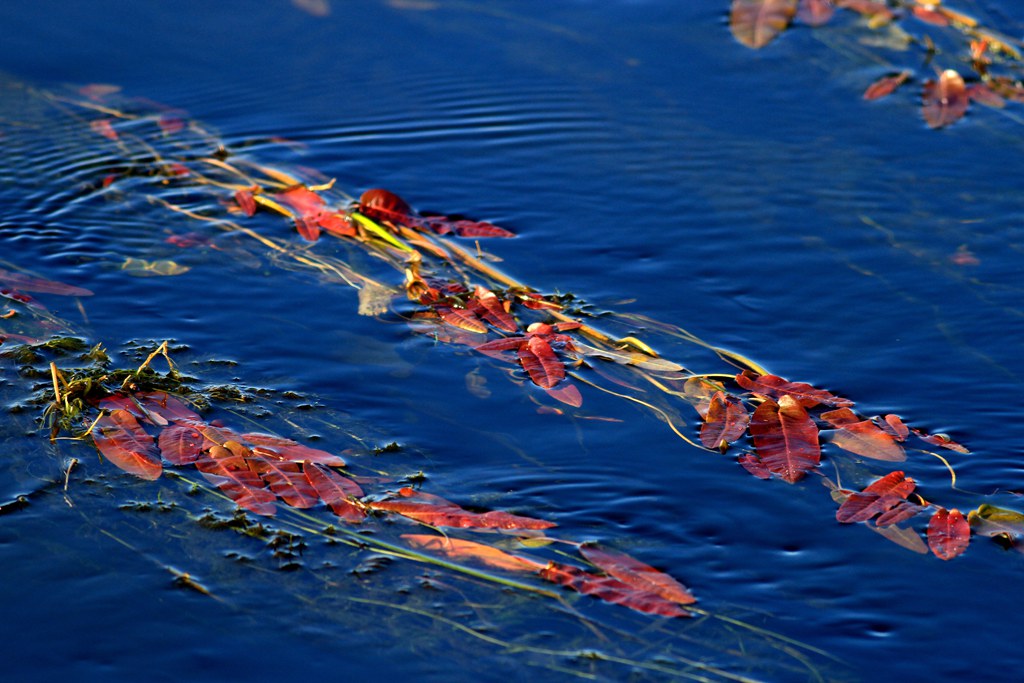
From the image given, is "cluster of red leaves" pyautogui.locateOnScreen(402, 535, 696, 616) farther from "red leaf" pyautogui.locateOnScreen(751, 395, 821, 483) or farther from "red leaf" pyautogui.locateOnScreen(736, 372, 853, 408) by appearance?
"red leaf" pyautogui.locateOnScreen(736, 372, 853, 408)

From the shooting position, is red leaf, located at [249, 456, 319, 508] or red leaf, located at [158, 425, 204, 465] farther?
red leaf, located at [158, 425, 204, 465]

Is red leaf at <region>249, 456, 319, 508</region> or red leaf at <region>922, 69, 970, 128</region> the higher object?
red leaf at <region>922, 69, 970, 128</region>

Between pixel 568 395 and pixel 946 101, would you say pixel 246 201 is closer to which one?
pixel 568 395

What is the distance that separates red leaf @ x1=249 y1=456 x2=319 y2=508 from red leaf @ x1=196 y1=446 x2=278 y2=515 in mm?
17

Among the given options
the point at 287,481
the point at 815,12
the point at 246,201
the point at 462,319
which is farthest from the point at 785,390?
the point at 815,12

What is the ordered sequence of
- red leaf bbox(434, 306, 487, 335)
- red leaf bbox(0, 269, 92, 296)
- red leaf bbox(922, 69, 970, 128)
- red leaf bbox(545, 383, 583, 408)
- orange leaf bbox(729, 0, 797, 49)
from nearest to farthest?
red leaf bbox(545, 383, 583, 408)
red leaf bbox(434, 306, 487, 335)
red leaf bbox(0, 269, 92, 296)
red leaf bbox(922, 69, 970, 128)
orange leaf bbox(729, 0, 797, 49)

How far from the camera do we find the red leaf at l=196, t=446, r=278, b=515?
7.87 feet

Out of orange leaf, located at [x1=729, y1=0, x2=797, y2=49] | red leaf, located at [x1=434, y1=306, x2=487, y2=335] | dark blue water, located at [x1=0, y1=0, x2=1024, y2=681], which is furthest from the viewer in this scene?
orange leaf, located at [x1=729, y1=0, x2=797, y2=49]

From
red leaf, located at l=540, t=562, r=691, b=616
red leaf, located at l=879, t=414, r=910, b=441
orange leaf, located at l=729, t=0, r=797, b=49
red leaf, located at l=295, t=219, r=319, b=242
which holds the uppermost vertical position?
orange leaf, located at l=729, t=0, r=797, b=49

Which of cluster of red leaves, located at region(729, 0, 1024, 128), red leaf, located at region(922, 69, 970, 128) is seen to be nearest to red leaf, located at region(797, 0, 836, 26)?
cluster of red leaves, located at region(729, 0, 1024, 128)

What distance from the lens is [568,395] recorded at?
2.77 meters

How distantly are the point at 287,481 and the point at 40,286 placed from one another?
1268mm

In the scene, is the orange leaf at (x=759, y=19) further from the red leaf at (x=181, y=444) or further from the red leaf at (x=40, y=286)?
the red leaf at (x=181, y=444)

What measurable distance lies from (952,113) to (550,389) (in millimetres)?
2379
